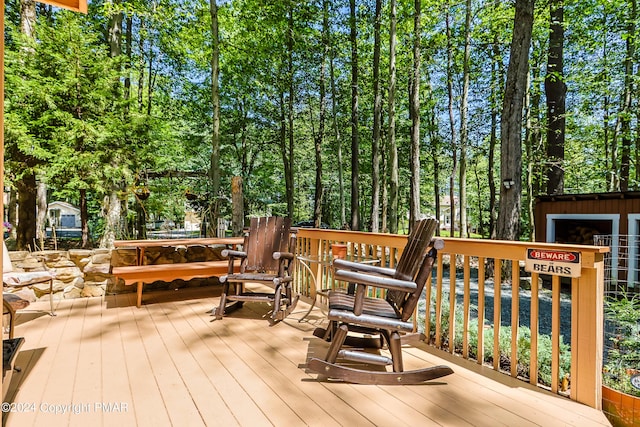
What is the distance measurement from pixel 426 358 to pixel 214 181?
16.7 feet

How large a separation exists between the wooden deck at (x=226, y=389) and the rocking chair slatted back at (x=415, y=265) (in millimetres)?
480

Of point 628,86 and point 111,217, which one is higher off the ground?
point 628,86

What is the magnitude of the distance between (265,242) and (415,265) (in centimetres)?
212

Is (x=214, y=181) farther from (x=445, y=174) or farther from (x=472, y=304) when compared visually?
(x=445, y=174)

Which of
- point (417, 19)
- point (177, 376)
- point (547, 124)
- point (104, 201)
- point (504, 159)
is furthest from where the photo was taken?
point (547, 124)

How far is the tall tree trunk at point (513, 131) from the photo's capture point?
584cm

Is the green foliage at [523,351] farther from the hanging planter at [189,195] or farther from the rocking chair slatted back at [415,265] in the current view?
the hanging planter at [189,195]

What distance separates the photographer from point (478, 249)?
2439mm

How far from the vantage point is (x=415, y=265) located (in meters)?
2.22

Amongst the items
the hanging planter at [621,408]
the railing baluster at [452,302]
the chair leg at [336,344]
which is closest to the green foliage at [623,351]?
the hanging planter at [621,408]

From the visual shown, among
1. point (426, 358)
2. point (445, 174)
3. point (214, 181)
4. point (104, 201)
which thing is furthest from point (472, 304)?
point (445, 174)

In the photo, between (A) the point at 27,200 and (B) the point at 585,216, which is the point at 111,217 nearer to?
(A) the point at 27,200

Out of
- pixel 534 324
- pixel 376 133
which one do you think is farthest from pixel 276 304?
pixel 376 133

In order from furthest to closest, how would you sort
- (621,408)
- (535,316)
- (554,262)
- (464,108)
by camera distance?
(464,108)
(535,316)
(554,262)
(621,408)
